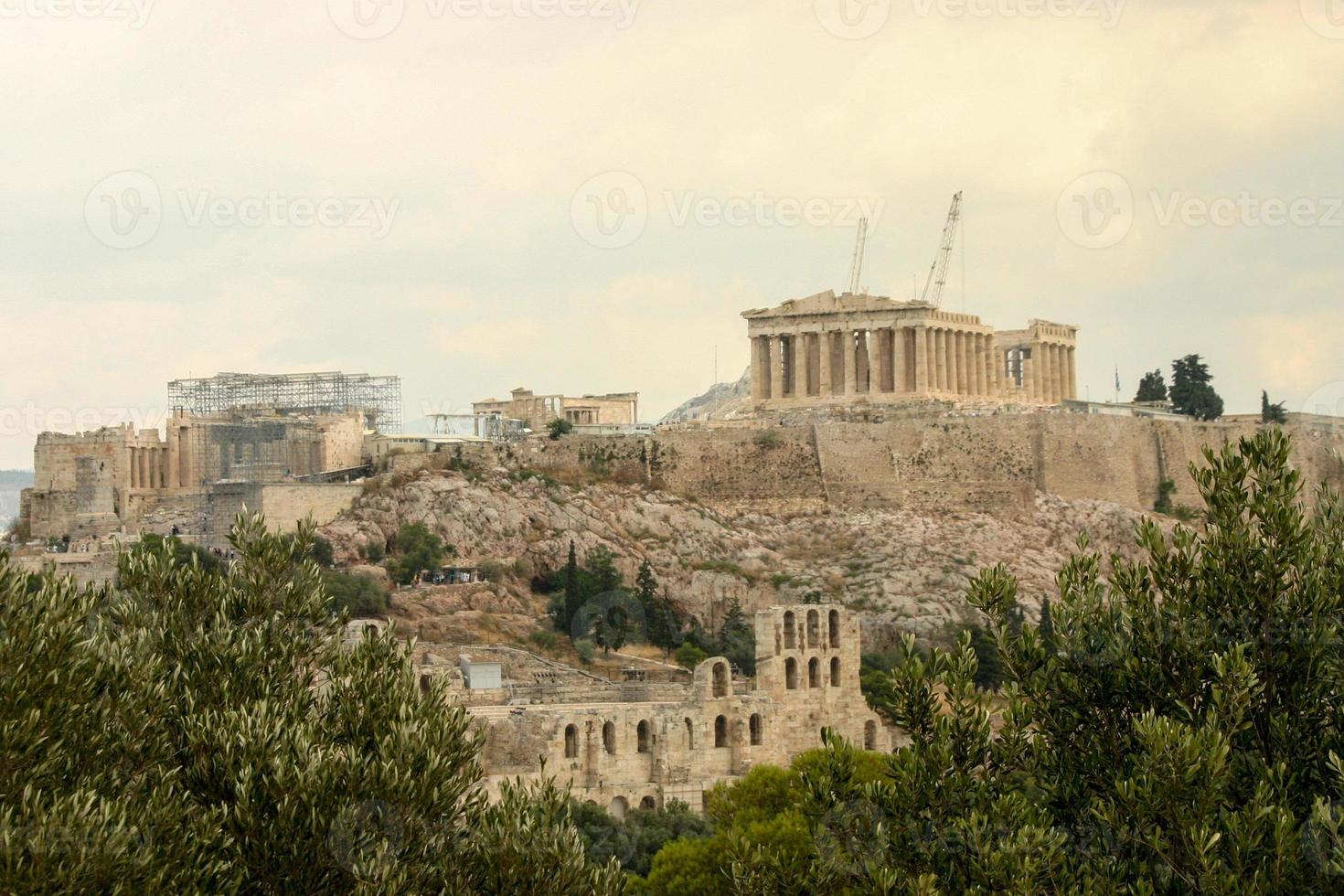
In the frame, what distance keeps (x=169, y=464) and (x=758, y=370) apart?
24603 millimetres

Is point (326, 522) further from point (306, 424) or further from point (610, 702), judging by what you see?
point (610, 702)

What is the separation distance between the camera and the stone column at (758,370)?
3570 inches

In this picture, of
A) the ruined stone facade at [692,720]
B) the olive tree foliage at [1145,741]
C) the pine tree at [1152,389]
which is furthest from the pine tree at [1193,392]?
the olive tree foliage at [1145,741]

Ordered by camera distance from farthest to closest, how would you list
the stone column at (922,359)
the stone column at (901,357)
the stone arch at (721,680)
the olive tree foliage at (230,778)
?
1. the stone column at (901,357)
2. the stone column at (922,359)
3. the stone arch at (721,680)
4. the olive tree foliage at (230,778)

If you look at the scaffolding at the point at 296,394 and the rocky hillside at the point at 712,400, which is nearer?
the scaffolding at the point at 296,394

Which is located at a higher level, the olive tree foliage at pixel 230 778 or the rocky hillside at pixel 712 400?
the rocky hillside at pixel 712 400

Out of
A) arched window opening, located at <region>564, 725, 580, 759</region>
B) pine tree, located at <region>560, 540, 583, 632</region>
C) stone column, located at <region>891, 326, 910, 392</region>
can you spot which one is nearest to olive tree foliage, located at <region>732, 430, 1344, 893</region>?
arched window opening, located at <region>564, 725, 580, 759</region>

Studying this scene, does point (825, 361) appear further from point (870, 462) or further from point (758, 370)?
point (870, 462)

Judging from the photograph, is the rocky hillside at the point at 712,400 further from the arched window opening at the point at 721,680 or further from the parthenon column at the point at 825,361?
the arched window opening at the point at 721,680

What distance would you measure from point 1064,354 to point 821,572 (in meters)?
27.5


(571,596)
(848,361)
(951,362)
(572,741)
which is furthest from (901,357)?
(572,741)

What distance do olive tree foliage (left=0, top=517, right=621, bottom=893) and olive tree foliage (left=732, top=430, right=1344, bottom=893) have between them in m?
3.32

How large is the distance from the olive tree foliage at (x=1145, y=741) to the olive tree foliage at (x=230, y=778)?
3320 millimetres

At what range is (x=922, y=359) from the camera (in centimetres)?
8756
